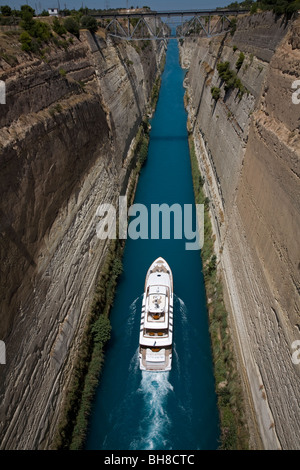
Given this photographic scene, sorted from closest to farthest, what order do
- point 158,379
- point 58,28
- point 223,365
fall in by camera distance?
point 223,365, point 158,379, point 58,28

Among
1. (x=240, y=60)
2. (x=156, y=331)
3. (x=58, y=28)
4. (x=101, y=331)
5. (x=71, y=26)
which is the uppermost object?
(x=71, y=26)

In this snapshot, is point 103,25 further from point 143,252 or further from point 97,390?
point 97,390

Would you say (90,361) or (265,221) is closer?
(265,221)

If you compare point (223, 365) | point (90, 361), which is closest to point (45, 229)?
point (90, 361)

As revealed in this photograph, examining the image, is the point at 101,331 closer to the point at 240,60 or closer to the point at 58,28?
the point at 240,60

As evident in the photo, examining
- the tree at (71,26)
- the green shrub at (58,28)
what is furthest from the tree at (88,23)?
the green shrub at (58,28)

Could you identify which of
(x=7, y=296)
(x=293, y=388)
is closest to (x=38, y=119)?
(x=7, y=296)
